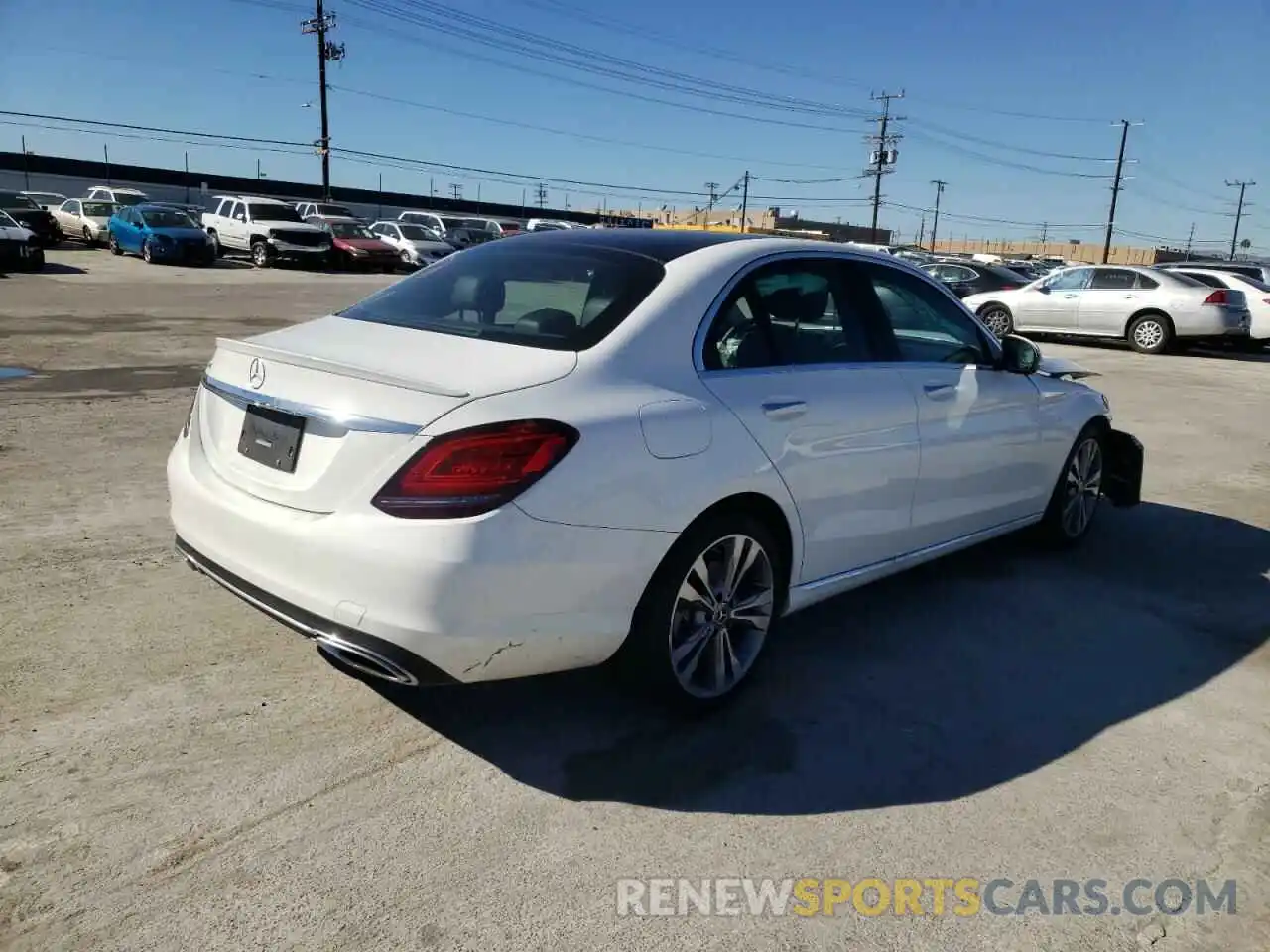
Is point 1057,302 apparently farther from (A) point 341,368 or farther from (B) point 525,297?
(A) point 341,368

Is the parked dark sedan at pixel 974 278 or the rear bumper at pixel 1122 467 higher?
the parked dark sedan at pixel 974 278

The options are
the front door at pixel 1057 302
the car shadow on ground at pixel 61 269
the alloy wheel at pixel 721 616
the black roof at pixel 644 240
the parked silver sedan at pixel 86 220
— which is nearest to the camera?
the alloy wheel at pixel 721 616

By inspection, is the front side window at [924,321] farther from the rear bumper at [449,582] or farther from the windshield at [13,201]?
the windshield at [13,201]

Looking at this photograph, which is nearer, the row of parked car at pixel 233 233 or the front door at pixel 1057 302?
the front door at pixel 1057 302

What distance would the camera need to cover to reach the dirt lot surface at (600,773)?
2.45 metres

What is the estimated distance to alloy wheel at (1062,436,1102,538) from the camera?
17.8ft

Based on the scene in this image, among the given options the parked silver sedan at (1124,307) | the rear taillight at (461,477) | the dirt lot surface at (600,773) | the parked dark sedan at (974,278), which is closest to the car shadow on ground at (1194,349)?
the parked silver sedan at (1124,307)

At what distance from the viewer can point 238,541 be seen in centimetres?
303

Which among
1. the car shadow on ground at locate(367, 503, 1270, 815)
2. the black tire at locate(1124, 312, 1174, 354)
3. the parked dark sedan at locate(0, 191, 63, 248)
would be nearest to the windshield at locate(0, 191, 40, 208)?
the parked dark sedan at locate(0, 191, 63, 248)

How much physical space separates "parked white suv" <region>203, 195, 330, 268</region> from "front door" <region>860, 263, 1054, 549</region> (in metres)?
29.1

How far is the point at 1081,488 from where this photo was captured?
18.3 feet

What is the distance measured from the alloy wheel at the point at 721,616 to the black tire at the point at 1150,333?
1684cm

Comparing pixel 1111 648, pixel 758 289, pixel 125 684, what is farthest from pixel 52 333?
pixel 1111 648

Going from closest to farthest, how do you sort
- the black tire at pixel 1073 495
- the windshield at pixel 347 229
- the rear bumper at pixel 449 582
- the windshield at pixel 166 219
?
the rear bumper at pixel 449 582 → the black tire at pixel 1073 495 → the windshield at pixel 166 219 → the windshield at pixel 347 229
